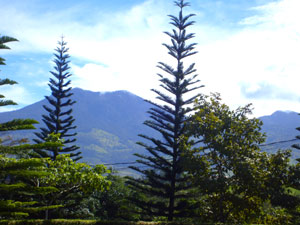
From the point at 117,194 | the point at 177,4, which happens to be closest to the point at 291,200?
the point at 177,4

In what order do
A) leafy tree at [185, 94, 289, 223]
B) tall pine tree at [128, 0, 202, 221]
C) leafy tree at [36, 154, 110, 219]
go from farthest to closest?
tall pine tree at [128, 0, 202, 221] → leafy tree at [36, 154, 110, 219] → leafy tree at [185, 94, 289, 223]

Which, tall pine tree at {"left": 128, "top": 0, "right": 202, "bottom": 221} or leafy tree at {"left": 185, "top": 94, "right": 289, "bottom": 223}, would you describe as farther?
tall pine tree at {"left": 128, "top": 0, "right": 202, "bottom": 221}

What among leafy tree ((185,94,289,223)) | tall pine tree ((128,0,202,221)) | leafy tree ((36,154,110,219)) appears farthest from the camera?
tall pine tree ((128,0,202,221))

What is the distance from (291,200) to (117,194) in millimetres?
21244

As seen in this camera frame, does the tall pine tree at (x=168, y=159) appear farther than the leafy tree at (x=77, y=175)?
Yes

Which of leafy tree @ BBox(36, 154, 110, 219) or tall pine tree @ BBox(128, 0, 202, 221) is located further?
tall pine tree @ BBox(128, 0, 202, 221)

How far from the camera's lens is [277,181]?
10148 millimetres

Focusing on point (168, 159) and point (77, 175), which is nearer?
point (77, 175)

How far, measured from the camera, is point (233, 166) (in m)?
10.3

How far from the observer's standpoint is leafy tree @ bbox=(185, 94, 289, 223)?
9.96 m

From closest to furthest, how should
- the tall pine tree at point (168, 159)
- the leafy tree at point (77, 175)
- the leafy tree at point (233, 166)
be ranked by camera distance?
the leafy tree at point (233, 166) < the leafy tree at point (77, 175) < the tall pine tree at point (168, 159)

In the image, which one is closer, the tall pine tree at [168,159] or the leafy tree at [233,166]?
the leafy tree at [233,166]

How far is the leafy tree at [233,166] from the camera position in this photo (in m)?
9.96

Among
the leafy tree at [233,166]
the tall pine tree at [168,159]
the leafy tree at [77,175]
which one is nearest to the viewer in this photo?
the leafy tree at [233,166]
